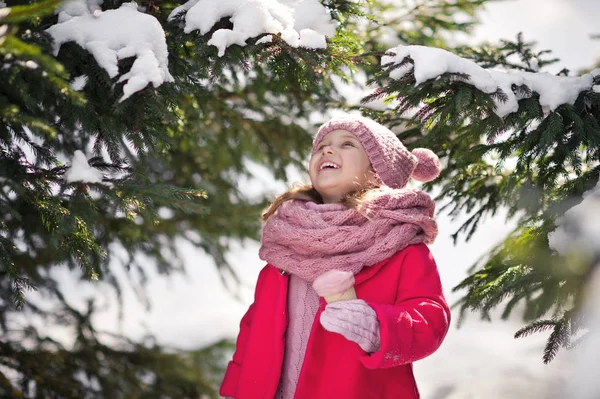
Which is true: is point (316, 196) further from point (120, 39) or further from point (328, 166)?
point (120, 39)

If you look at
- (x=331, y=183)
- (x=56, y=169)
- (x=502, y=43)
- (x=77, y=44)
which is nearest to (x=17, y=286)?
(x=56, y=169)

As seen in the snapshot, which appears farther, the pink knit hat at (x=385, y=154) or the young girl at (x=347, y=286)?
the pink knit hat at (x=385, y=154)

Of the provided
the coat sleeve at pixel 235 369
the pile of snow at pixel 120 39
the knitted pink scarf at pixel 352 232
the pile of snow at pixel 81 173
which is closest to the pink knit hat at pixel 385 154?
the knitted pink scarf at pixel 352 232

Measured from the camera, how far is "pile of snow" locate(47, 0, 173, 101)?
2.06m

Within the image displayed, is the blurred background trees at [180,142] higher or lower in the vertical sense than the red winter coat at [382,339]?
higher

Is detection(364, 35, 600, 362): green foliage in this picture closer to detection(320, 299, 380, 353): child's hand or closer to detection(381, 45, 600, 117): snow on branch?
detection(381, 45, 600, 117): snow on branch

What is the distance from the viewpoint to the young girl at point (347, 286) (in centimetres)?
205

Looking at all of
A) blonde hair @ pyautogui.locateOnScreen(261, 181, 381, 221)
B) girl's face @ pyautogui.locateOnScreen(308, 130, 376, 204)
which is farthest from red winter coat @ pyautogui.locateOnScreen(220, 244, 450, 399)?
girl's face @ pyautogui.locateOnScreen(308, 130, 376, 204)

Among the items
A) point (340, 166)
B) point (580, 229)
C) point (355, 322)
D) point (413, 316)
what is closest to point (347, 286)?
point (355, 322)

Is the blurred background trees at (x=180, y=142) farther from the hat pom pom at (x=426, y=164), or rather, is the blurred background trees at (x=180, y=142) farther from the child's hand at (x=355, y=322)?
the child's hand at (x=355, y=322)

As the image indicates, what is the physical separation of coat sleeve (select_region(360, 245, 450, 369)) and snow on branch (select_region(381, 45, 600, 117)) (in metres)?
0.75

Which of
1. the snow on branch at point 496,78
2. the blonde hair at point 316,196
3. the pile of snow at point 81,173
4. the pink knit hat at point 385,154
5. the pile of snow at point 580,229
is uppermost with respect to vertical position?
the snow on branch at point 496,78

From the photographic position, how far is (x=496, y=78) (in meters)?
2.47

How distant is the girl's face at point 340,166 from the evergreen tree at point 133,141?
32cm
